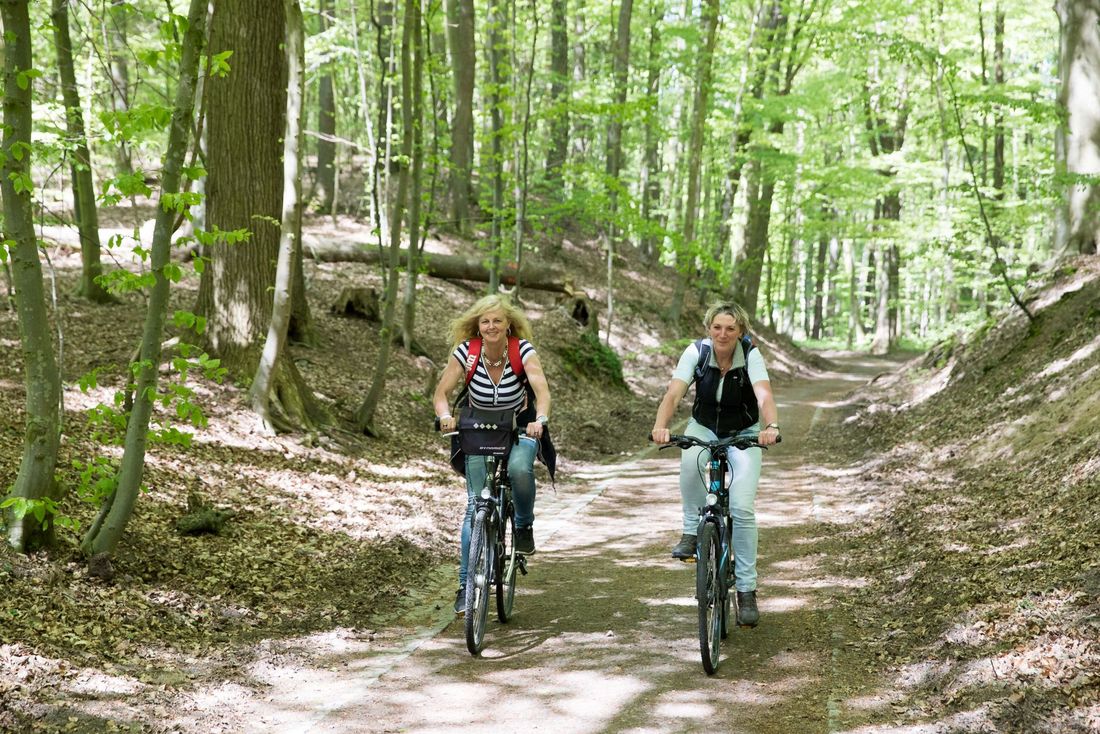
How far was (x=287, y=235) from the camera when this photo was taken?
9.30 m

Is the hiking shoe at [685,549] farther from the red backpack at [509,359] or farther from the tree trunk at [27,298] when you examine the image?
the tree trunk at [27,298]

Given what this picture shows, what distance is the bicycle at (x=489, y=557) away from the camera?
17.2ft

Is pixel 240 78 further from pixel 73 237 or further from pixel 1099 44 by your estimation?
pixel 1099 44

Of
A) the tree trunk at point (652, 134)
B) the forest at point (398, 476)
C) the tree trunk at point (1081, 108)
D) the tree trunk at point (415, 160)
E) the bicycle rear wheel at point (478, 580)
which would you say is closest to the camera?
the forest at point (398, 476)

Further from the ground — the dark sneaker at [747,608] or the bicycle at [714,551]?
the bicycle at [714,551]

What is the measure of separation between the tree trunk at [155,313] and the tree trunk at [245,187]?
4560mm

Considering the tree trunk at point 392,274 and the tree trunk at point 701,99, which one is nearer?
the tree trunk at point 392,274

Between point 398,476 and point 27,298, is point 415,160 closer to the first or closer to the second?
point 398,476

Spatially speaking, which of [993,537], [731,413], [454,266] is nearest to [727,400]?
[731,413]

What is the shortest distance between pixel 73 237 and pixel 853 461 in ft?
44.0

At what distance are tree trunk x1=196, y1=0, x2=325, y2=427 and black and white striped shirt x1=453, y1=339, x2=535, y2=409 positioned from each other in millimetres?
5074

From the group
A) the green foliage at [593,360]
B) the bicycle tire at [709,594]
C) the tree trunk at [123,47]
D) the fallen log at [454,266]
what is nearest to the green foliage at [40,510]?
the tree trunk at [123,47]

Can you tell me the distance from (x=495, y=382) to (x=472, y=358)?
0.21 metres

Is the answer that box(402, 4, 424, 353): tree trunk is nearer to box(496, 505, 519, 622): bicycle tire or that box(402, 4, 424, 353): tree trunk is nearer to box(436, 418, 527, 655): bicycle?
box(436, 418, 527, 655): bicycle
